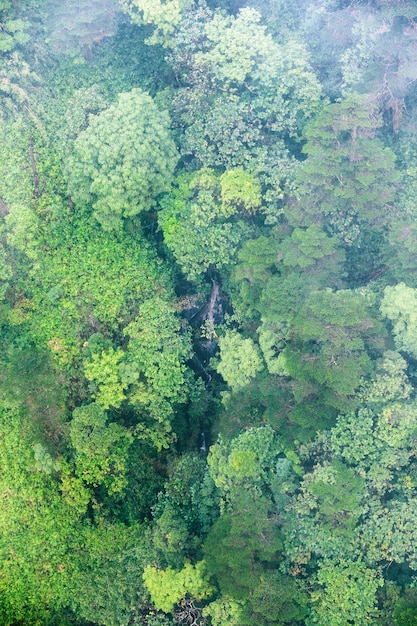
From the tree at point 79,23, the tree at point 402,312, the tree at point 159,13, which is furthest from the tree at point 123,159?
the tree at point 402,312

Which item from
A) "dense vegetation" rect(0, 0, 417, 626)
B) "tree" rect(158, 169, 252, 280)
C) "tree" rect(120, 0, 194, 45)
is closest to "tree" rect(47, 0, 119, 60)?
"dense vegetation" rect(0, 0, 417, 626)

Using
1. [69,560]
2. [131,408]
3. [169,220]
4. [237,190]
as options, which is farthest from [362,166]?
[69,560]

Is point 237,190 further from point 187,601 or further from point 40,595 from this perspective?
point 40,595

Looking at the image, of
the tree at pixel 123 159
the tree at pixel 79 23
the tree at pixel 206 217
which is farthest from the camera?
the tree at pixel 79 23

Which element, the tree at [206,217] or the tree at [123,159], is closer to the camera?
the tree at [123,159]

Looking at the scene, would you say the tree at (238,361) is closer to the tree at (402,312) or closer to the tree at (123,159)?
the tree at (402,312)

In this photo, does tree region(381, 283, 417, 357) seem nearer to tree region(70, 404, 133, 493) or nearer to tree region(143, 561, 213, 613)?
tree region(143, 561, 213, 613)
